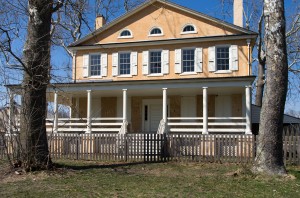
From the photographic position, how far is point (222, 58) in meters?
21.4

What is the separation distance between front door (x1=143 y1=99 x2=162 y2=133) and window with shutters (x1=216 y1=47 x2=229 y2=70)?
488 cm

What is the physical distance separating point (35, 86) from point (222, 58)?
43.7 ft

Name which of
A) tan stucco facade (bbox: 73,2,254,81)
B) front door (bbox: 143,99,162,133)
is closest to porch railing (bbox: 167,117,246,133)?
front door (bbox: 143,99,162,133)

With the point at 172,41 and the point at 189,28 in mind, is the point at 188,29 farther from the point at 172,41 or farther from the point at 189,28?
the point at 172,41

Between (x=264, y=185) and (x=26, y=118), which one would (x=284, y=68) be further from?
(x=26, y=118)

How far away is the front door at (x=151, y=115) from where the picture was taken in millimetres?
23312

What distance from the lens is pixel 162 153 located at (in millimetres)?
14641

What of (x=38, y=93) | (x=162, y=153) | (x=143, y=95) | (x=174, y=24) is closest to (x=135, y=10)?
(x=174, y=24)

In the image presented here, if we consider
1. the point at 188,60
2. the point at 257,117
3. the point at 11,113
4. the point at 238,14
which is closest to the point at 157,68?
the point at 188,60

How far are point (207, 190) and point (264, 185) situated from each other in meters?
1.76

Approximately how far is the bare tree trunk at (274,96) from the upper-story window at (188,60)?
10.7m

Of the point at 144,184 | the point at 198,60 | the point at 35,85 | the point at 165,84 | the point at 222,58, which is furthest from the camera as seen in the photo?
the point at 198,60

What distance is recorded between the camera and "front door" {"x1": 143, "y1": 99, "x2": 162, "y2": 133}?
23.3 meters

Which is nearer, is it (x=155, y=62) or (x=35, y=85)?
(x=35, y=85)
